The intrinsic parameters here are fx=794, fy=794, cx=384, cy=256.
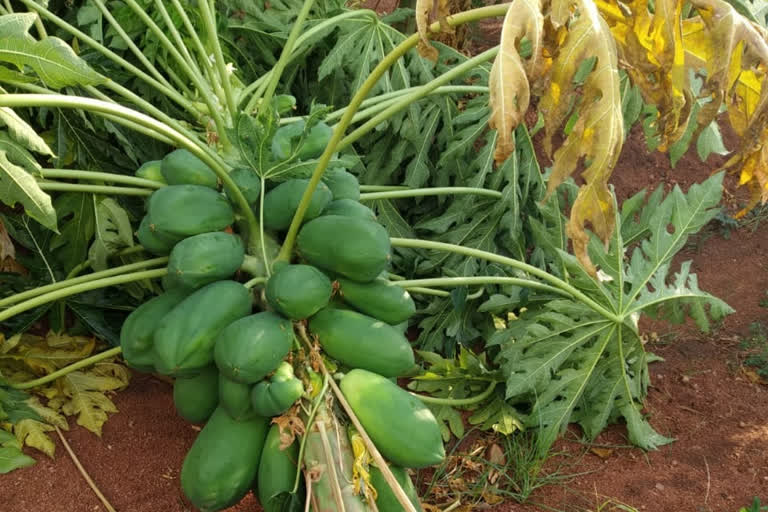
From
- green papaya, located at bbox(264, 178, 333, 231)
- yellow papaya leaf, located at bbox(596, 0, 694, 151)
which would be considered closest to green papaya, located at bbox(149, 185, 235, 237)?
green papaya, located at bbox(264, 178, 333, 231)

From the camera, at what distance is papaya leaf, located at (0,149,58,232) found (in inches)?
71.3

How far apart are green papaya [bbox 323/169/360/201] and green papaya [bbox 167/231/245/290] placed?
0.36m

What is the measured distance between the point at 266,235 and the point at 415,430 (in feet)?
2.46

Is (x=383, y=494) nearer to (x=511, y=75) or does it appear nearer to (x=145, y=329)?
(x=145, y=329)

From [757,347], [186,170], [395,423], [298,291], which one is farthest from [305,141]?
[757,347]

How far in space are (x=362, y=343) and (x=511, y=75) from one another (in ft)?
2.99

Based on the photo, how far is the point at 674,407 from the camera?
2926 mm

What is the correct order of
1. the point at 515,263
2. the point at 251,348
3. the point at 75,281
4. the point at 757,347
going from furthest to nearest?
the point at 757,347 → the point at 515,263 → the point at 75,281 → the point at 251,348

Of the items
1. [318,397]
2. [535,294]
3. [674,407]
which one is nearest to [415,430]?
[318,397]

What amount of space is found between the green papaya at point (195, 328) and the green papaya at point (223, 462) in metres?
0.17

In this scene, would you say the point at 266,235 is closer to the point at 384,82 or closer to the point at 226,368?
the point at 226,368

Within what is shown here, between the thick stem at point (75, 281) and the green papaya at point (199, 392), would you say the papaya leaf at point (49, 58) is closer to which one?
the thick stem at point (75, 281)

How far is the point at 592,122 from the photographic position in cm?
143

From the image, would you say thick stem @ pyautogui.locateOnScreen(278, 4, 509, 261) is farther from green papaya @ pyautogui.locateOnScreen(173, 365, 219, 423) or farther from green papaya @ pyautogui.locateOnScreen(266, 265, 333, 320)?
green papaya @ pyautogui.locateOnScreen(173, 365, 219, 423)
